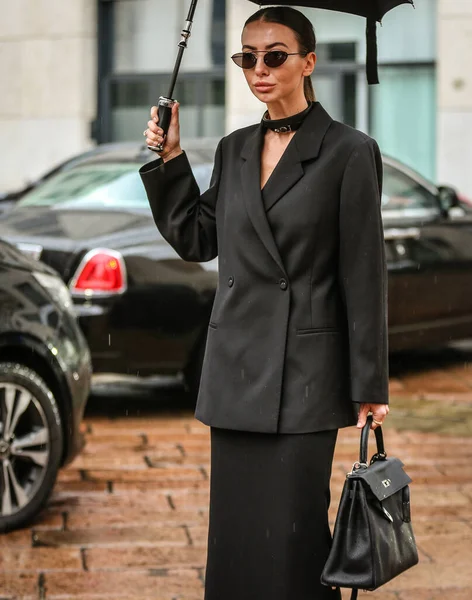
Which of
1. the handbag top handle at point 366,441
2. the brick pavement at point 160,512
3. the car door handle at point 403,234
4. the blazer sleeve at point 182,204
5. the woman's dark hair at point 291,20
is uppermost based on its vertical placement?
the woman's dark hair at point 291,20

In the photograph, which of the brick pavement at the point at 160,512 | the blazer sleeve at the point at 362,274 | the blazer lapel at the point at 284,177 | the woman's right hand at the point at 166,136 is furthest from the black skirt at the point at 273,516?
the brick pavement at the point at 160,512

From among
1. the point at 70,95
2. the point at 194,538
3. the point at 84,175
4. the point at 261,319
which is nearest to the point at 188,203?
the point at 261,319

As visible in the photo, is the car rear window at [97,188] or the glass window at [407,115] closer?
the car rear window at [97,188]

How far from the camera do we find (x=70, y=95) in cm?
2003

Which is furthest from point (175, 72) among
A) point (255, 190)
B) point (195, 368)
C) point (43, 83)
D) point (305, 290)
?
point (43, 83)

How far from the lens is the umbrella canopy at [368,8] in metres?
3.76

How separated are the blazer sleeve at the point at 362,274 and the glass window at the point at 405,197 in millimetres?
5996

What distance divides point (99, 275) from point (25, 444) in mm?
2197

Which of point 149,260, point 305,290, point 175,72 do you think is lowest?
point 149,260

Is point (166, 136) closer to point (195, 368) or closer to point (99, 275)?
point (99, 275)

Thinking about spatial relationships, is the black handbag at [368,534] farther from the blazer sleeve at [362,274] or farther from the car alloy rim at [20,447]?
the car alloy rim at [20,447]

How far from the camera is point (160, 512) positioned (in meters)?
5.92

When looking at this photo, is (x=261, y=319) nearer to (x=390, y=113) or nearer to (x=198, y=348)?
(x=198, y=348)

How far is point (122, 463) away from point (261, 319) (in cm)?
354
